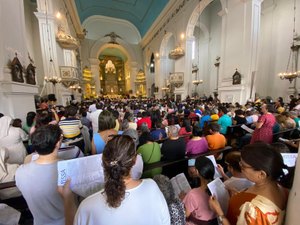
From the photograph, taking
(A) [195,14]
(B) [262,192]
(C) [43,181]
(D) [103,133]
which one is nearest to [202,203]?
(B) [262,192]

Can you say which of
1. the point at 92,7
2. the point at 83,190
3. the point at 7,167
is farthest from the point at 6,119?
the point at 92,7

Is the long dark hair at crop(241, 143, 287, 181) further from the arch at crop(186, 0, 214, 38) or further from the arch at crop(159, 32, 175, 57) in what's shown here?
the arch at crop(159, 32, 175, 57)

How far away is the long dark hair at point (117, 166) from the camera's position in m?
0.71

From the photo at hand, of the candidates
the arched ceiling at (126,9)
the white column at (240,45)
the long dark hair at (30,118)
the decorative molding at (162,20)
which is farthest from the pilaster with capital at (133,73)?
the long dark hair at (30,118)

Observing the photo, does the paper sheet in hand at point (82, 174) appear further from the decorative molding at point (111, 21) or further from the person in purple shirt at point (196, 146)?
the decorative molding at point (111, 21)

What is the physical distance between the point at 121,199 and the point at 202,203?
82cm

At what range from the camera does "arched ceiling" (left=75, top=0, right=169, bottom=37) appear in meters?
15.7

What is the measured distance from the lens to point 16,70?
351 cm

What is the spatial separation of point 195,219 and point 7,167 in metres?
2.04

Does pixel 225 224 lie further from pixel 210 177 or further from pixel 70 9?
pixel 70 9

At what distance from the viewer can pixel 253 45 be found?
25.3 feet

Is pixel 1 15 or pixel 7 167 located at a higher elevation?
pixel 1 15

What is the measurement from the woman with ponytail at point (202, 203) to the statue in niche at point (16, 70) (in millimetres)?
4312

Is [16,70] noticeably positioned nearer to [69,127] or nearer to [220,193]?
[69,127]
